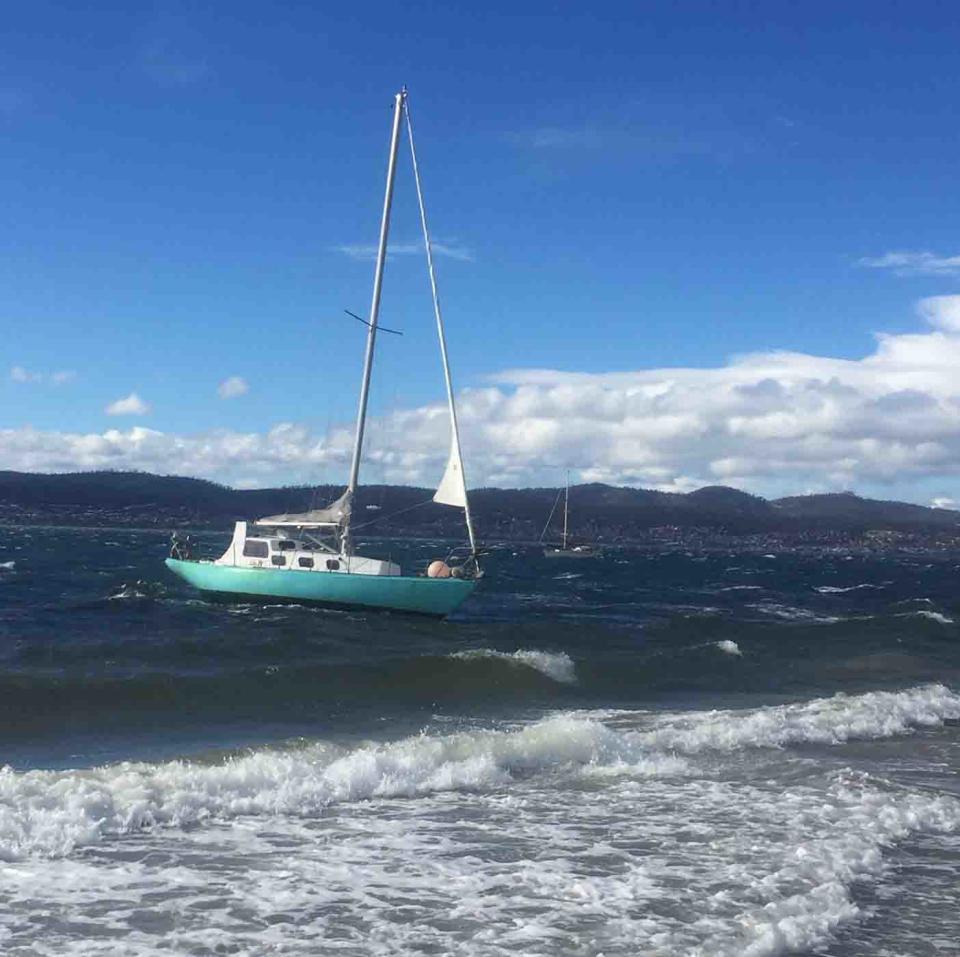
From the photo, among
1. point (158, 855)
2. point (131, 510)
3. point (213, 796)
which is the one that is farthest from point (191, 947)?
point (131, 510)

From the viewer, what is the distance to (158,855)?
35.0 ft

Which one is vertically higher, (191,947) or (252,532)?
(252,532)

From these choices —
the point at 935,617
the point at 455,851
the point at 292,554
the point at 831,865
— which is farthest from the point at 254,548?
the point at 831,865

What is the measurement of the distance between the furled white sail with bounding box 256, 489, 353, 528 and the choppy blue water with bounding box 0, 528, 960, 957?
6725 mm

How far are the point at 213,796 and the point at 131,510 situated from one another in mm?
162323

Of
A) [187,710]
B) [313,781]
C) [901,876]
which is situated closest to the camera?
[901,876]

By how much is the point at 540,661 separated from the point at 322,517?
13.2 meters

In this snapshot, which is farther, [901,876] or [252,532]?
[252,532]

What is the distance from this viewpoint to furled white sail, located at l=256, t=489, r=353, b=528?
121 ft

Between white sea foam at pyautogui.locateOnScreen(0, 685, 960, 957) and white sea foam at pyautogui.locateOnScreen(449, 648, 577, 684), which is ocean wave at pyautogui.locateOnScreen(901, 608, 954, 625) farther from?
white sea foam at pyautogui.locateOnScreen(0, 685, 960, 957)

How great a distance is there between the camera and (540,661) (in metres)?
26.4

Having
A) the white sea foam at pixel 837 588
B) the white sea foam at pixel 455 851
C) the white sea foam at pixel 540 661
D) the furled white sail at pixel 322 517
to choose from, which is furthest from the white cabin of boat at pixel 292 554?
the white sea foam at pixel 837 588

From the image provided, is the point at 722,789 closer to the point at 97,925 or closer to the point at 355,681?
the point at 97,925

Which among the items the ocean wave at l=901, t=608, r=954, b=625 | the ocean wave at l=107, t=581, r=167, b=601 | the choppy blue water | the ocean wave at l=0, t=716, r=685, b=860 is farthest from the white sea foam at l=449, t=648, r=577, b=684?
the ocean wave at l=901, t=608, r=954, b=625
